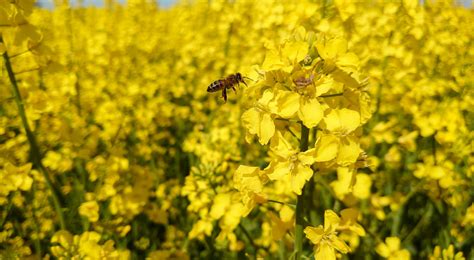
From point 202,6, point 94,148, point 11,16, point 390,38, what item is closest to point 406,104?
point 390,38

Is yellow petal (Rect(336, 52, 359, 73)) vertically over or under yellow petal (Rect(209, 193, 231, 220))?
over

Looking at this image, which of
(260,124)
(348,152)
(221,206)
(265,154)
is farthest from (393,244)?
(265,154)

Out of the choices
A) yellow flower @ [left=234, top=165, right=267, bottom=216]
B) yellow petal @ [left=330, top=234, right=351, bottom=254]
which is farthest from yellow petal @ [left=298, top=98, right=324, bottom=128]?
yellow petal @ [left=330, top=234, right=351, bottom=254]

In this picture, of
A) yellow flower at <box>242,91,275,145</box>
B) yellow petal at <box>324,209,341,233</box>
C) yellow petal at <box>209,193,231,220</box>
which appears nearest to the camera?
yellow flower at <box>242,91,275,145</box>

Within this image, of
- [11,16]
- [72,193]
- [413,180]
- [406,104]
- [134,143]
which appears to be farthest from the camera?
[134,143]

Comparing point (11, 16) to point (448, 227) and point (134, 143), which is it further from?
point (448, 227)

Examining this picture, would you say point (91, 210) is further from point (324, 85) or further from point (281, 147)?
point (324, 85)

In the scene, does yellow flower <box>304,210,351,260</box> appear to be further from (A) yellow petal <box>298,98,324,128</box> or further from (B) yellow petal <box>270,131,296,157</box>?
(A) yellow petal <box>298,98,324,128</box>
